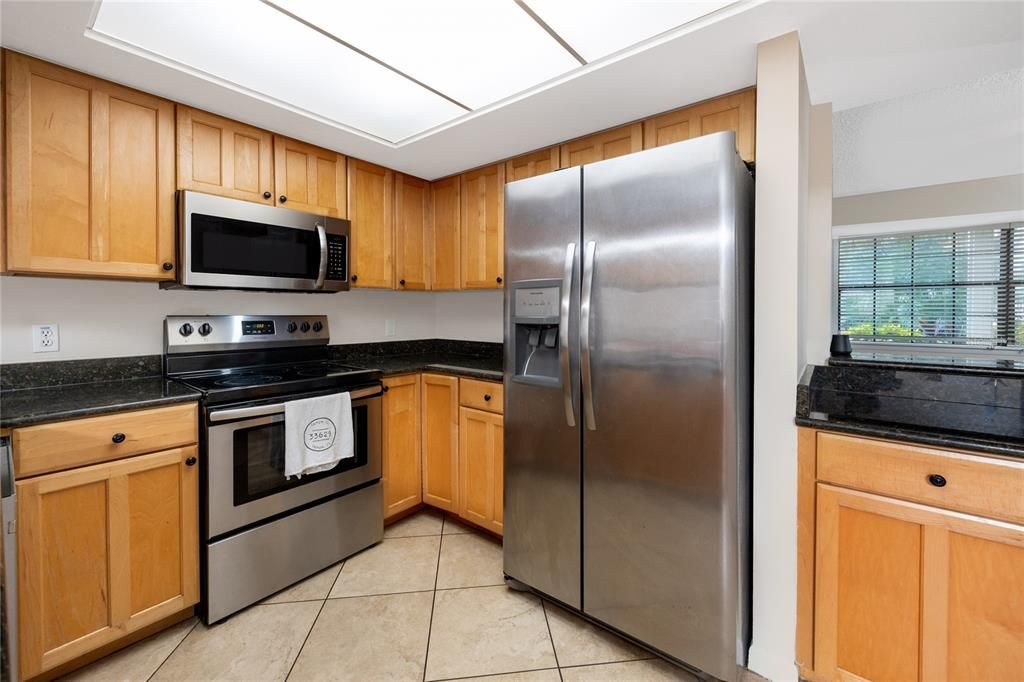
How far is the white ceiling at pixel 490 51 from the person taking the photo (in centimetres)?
133

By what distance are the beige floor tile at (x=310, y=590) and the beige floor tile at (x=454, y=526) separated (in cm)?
65

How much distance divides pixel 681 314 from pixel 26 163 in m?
2.32

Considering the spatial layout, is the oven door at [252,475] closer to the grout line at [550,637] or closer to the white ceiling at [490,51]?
the grout line at [550,637]

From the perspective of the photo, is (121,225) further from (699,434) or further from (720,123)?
(720,123)

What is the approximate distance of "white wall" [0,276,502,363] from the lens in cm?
175

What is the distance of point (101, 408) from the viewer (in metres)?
1.48

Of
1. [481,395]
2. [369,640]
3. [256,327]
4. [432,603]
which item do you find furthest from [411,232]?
[369,640]

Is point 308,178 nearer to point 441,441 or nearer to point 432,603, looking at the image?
point 441,441

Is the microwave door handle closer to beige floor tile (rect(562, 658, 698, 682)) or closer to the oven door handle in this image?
the oven door handle

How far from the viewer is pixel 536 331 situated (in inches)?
71.9

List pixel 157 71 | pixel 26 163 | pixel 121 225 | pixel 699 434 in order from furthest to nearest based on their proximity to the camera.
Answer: pixel 121 225 < pixel 157 71 < pixel 26 163 < pixel 699 434

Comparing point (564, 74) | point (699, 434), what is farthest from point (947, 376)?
point (564, 74)

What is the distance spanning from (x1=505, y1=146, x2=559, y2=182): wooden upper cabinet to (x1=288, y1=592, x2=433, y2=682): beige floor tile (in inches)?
88.2

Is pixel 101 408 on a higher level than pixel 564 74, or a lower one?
lower
